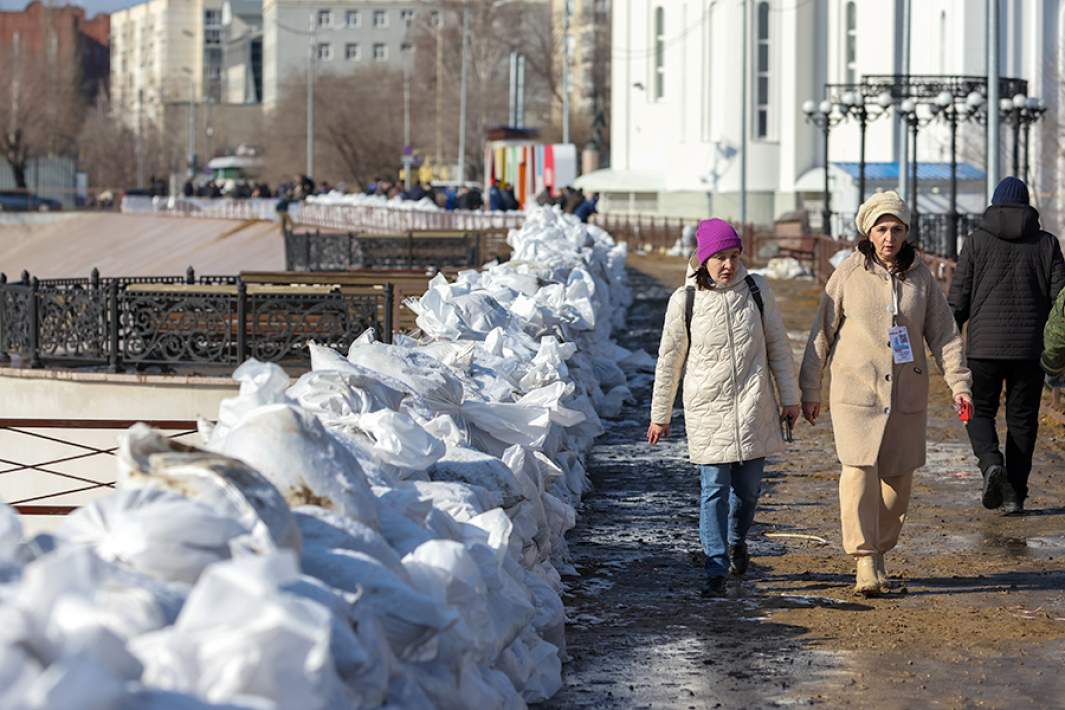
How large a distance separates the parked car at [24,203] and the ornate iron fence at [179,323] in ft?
198

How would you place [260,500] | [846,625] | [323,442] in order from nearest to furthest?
1. [260,500]
2. [323,442]
3. [846,625]

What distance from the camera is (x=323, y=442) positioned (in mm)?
5242

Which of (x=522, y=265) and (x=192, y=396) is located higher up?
(x=522, y=265)

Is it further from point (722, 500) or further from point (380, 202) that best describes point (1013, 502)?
point (380, 202)

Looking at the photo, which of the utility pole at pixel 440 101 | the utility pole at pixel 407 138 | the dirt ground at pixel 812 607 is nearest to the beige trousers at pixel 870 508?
the dirt ground at pixel 812 607

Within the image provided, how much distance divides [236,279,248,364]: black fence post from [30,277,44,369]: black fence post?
1.85 meters

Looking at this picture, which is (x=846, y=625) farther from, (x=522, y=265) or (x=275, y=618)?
(x=522, y=265)

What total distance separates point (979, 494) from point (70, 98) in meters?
101

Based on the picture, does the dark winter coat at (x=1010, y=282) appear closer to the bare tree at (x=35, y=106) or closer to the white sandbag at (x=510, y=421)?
the white sandbag at (x=510, y=421)

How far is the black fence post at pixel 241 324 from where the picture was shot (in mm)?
14961

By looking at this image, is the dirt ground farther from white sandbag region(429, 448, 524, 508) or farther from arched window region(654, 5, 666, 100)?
arched window region(654, 5, 666, 100)

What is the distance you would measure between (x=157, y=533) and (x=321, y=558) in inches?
26.4

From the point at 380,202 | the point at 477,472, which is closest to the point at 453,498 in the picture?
the point at 477,472

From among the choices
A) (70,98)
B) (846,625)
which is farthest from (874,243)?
(70,98)
